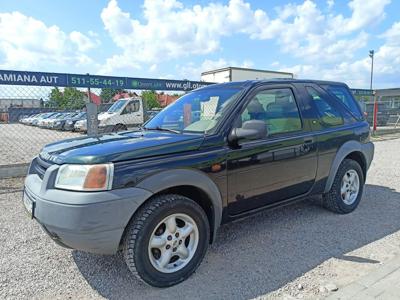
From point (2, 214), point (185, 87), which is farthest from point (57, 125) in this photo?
point (2, 214)

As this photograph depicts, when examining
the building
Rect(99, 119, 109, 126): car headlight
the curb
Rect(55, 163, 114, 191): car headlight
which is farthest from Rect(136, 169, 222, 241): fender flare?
Answer: the building

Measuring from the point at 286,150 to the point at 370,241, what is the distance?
1.36 metres

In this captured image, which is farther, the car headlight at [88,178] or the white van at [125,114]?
the white van at [125,114]

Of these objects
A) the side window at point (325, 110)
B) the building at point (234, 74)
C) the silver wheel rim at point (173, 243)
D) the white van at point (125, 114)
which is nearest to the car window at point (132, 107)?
the white van at point (125, 114)

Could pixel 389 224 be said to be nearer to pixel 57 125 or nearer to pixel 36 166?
pixel 36 166

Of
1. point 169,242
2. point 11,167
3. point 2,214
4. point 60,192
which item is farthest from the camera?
point 11,167

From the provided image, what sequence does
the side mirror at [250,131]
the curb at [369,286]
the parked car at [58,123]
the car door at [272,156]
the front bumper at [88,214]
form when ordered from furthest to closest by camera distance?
the parked car at [58,123] < the car door at [272,156] < the side mirror at [250,131] < the curb at [369,286] < the front bumper at [88,214]

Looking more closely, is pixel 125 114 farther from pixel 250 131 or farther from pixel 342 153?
pixel 250 131

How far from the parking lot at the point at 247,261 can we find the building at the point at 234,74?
50.2ft

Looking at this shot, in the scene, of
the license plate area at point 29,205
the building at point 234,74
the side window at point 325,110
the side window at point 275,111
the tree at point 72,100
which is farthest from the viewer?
the building at point 234,74

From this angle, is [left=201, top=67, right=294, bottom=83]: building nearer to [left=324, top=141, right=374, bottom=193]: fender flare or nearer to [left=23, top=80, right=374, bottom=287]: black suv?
[left=324, top=141, right=374, bottom=193]: fender flare

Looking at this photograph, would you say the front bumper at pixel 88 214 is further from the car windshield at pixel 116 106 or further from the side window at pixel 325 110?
the car windshield at pixel 116 106

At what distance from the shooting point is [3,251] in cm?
352

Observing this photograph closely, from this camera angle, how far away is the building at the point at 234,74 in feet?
64.3
